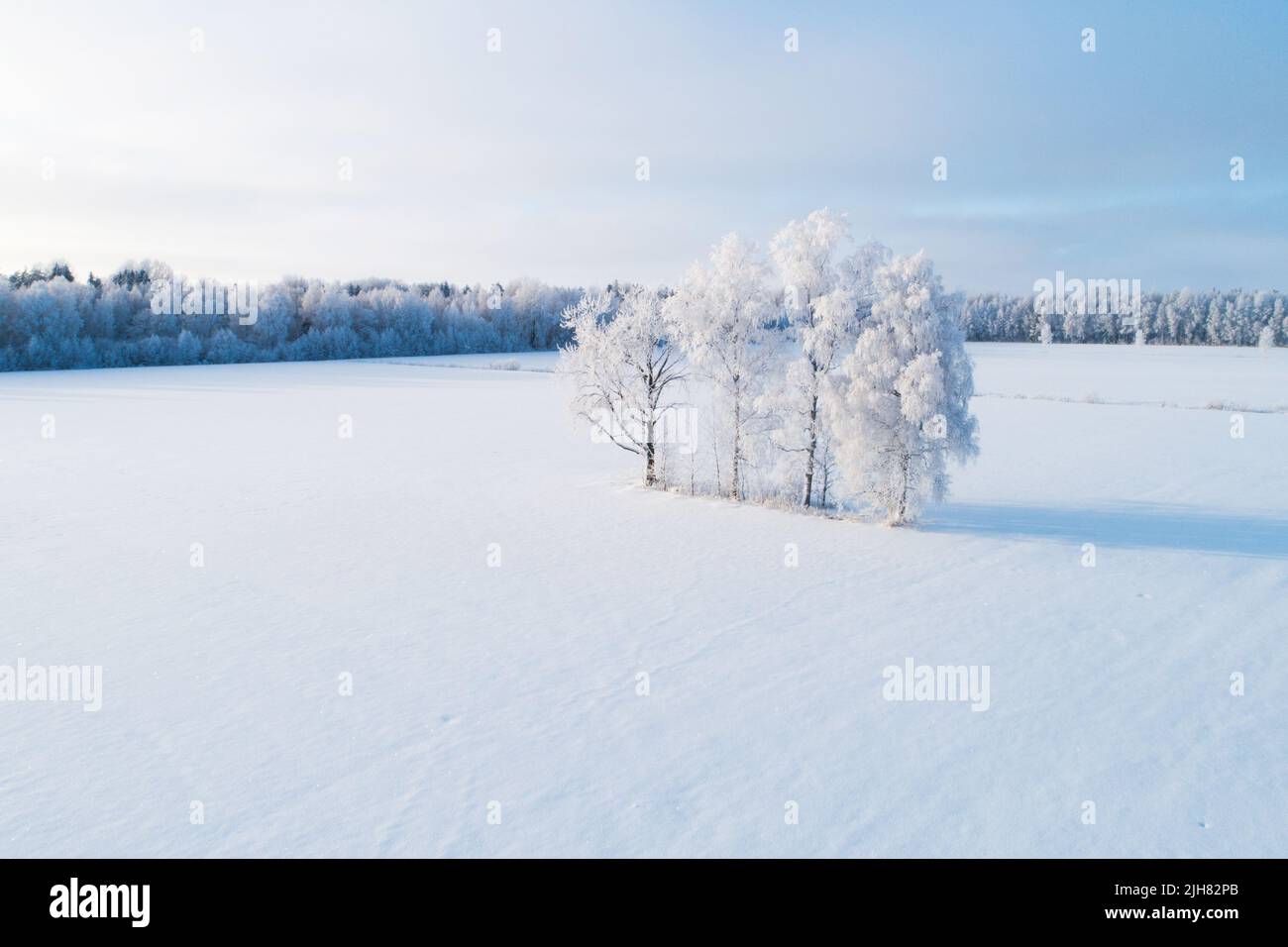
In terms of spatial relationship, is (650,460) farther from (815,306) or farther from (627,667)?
(627,667)

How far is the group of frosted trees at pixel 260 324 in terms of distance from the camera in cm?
10088

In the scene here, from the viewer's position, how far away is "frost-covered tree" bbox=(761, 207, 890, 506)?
2623 centimetres

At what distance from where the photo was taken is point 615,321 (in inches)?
1272

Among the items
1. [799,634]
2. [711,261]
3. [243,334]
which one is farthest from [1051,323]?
[799,634]

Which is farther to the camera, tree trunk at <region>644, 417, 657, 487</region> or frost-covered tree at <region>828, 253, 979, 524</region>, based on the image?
tree trunk at <region>644, 417, 657, 487</region>

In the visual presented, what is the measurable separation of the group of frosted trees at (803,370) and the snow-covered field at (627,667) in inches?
95.4

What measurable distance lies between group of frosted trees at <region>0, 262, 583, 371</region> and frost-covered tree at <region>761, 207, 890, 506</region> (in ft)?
311

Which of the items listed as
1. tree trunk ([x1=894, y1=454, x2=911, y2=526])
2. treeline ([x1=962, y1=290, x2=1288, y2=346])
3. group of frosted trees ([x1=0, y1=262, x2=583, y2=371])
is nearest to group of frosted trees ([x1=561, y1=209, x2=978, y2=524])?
tree trunk ([x1=894, y1=454, x2=911, y2=526])

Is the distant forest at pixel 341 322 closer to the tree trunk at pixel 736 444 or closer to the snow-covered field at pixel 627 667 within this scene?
the tree trunk at pixel 736 444

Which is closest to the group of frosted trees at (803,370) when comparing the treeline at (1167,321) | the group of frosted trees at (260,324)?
the group of frosted trees at (260,324)

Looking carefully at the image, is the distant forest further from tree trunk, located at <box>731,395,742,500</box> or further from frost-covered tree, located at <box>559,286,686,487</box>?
tree trunk, located at <box>731,395,742,500</box>

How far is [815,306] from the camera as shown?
2647cm
